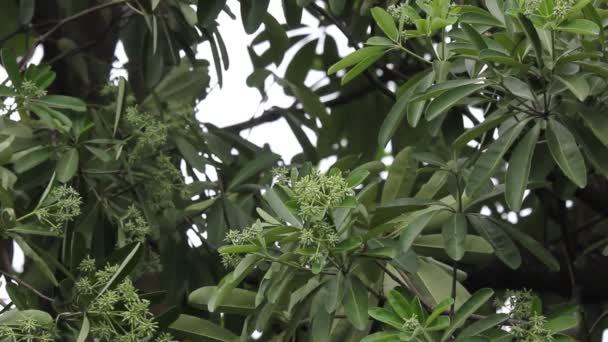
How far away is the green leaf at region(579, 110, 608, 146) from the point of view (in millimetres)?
1325

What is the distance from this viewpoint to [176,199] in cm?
195

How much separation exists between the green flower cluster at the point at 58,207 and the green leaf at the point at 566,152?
63 cm

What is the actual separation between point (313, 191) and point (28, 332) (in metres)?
0.39

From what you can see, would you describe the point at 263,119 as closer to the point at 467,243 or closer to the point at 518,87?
the point at 467,243

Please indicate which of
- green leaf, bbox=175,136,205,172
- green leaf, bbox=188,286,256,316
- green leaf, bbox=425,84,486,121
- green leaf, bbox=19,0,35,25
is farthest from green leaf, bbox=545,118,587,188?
green leaf, bbox=19,0,35,25

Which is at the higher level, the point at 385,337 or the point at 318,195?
the point at 318,195

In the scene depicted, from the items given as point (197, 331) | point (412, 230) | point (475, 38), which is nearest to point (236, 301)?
point (197, 331)

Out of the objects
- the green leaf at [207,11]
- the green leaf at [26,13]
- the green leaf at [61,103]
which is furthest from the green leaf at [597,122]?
the green leaf at [26,13]

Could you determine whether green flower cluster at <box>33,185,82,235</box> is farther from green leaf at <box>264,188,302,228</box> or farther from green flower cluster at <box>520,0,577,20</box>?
green flower cluster at <box>520,0,577,20</box>

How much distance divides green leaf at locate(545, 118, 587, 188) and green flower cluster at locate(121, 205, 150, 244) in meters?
0.62

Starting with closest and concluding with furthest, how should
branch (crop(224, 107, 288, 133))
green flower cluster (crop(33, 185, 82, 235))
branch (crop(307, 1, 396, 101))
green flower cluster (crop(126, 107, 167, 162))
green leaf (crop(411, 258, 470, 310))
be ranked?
green flower cluster (crop(33, 185, 82, 235))
green leaf (crop(411, 258, 470, 310))
green flower cluster (crop(126, 107, 167, 162))
branch (crop(307, 1, 396, 101))
branch (crop(224, 107, 288, 133))

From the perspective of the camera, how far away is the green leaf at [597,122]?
1.32 metres

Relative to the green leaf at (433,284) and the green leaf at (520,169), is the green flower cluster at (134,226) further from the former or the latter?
the green leaf at (520,169)

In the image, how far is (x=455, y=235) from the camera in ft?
4.78
